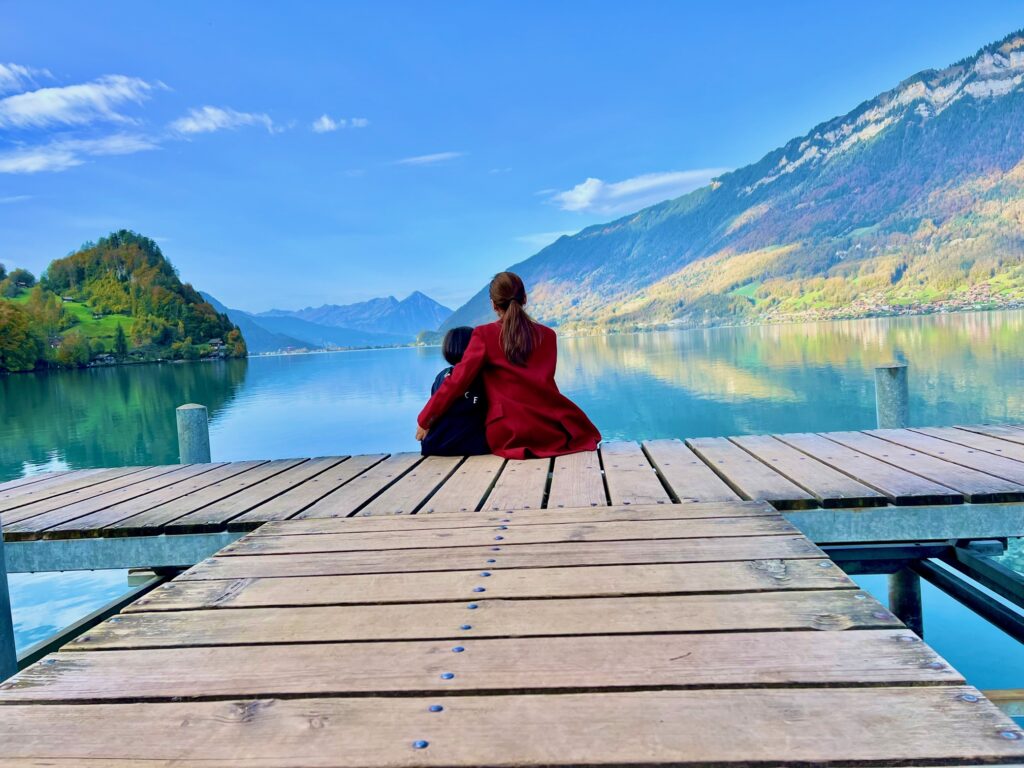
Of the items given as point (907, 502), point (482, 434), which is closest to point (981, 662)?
point (907, 502)

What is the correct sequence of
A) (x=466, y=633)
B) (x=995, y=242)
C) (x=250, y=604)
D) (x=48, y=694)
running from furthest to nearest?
(x=995, y=242) < (x=250, y=604) < (x=466, y=633) < (x=48, y=694)

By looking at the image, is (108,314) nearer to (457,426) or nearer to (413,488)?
(457,426)

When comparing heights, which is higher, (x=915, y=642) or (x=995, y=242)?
(x=995, y=242)

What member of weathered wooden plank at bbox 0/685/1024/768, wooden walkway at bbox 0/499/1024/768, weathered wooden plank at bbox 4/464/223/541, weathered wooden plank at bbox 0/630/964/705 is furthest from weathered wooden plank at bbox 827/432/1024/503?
weathered wooden plank at bbox 4/464/223/541

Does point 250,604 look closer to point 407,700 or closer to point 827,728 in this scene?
point 407,700

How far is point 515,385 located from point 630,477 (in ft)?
4.02

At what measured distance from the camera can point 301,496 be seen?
459 cm

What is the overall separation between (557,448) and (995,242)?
205 meters

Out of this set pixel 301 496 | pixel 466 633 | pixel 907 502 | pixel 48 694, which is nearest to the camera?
pixel 48 694

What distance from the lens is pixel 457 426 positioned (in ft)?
19.0

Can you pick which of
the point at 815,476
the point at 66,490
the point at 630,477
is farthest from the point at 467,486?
the point at 66,490

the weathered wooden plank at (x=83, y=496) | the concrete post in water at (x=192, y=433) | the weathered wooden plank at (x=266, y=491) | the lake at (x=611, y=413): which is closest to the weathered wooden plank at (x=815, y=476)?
the weathered wooden plank at (x=266, y=491)

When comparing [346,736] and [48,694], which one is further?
[48,694]

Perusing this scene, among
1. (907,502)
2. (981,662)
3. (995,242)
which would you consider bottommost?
(981,662)
